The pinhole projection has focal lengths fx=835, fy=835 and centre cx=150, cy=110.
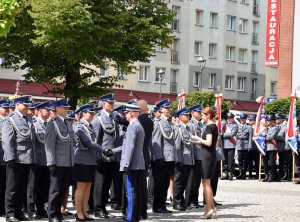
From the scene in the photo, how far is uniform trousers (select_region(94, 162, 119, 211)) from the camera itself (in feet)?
51.5

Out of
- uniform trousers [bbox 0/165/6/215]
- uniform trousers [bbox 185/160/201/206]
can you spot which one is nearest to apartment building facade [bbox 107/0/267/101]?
uniform trousers [bbox 185/160/201/206]

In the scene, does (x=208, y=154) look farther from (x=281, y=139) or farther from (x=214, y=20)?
(x=214, y=20)

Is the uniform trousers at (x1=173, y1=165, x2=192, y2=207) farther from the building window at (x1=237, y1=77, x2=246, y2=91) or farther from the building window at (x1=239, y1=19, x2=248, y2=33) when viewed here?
the building window at (x1=237, y1=77, x2=246, y2=91)

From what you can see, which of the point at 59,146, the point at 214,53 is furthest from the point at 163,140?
the point at 214,53

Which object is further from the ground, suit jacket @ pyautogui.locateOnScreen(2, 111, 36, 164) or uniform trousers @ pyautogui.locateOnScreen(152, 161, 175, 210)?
suit jacket @ pyautogui.locateOnScreen(2, 111, 36, 164)

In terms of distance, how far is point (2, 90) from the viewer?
180ft

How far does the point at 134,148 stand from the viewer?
13.8 m

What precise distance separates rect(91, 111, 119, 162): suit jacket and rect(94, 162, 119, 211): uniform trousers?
19cm

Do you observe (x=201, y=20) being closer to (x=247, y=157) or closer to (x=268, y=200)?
(x=247, y=157)

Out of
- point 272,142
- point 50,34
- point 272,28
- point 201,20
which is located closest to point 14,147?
point 272,142

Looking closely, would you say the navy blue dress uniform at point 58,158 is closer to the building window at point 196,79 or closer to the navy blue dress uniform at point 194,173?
the navy blue dress uniform at point 194,173

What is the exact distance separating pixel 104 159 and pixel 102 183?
19.0 inches

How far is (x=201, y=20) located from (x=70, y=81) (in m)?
42.0

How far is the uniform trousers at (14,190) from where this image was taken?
577 inches
